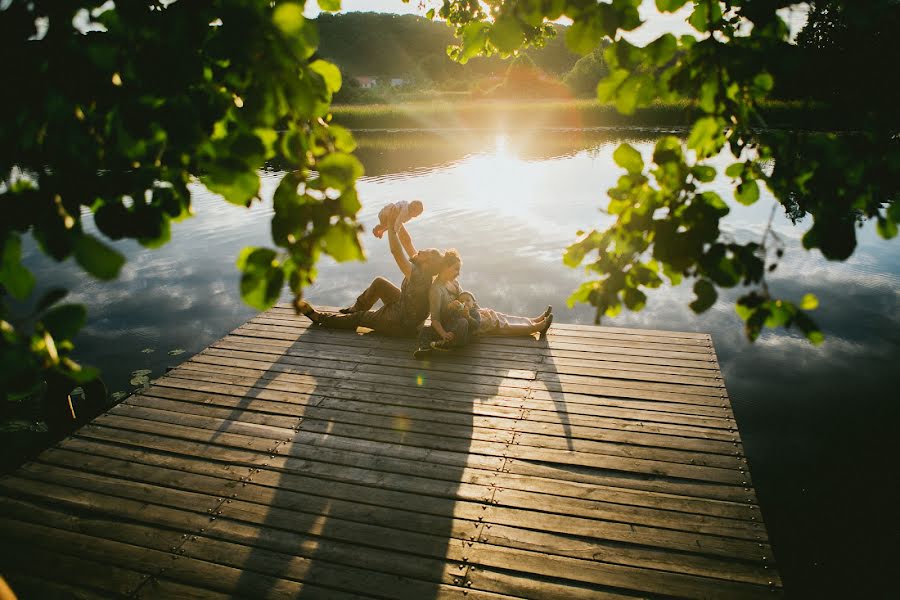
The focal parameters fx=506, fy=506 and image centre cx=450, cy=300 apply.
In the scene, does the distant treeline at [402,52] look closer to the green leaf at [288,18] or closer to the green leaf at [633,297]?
the green leaf at [633,297]

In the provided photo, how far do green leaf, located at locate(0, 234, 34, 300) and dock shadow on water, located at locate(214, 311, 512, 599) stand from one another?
265cm

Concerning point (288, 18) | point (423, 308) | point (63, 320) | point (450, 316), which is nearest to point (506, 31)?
point (288, 18)

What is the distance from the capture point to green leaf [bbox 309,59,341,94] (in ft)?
4.67

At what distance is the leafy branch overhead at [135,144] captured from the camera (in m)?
1.12

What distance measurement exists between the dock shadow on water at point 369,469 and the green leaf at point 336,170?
280 centimetres

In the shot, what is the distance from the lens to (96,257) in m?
1.07

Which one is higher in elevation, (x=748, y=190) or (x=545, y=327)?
(x=748, y=190)

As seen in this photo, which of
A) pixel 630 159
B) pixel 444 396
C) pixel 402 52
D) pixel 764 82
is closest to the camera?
pixel 630 159

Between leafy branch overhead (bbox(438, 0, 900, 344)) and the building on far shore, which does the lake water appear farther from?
the building on far shore

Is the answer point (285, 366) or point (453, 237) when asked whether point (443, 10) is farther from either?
point (453, 237)

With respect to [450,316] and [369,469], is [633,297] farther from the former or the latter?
[450,316]

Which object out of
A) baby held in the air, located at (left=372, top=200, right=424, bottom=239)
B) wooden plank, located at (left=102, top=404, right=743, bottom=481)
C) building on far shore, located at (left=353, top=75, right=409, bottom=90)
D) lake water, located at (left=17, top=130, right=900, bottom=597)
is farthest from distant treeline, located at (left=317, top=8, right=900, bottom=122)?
lake water, located at (left=17, top=130, right=900, bottom=597)

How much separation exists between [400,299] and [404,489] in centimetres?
315

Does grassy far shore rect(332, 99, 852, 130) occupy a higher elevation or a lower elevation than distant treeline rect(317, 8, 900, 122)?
lower
